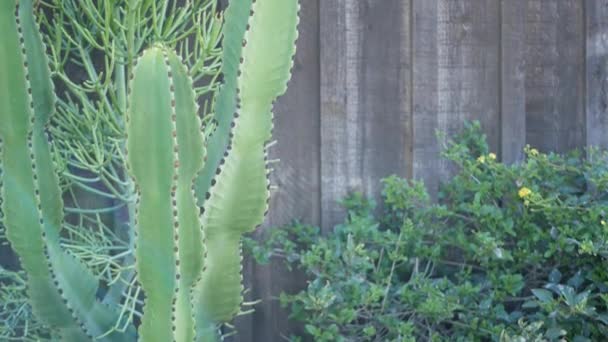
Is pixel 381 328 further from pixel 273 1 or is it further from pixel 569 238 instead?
pixel 273 1

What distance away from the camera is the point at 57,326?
10.7 feet

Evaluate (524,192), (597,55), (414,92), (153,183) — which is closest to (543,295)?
(524,192)

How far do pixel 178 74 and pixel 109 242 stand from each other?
1.14 metres

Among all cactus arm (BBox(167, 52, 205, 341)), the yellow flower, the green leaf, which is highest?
cactus arm (BBox(167, 52, 205, 341))

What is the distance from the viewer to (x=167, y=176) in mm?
2787

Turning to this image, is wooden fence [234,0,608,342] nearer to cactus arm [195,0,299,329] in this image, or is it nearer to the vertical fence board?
the vertical fence board

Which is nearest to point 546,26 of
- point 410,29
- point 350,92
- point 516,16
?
point 516,16

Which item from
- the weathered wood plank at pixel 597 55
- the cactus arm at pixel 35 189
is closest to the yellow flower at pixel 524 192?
the weathered wood plank at pixel 597 55

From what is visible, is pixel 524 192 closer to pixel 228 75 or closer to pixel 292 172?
pixel 292 172

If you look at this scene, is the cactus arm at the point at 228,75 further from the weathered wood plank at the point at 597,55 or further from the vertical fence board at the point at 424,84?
the weathered wood plank at the point at 597,55

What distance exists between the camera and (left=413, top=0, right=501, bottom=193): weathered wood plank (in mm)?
4242

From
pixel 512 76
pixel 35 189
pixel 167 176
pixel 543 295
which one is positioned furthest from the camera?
pixel 512 76

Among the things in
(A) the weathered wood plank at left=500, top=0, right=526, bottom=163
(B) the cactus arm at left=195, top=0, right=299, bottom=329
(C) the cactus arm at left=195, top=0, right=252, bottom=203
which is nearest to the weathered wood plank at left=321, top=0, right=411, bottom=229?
(A) the weathered wood plank at left=500, top=0, right=526, bottom=163

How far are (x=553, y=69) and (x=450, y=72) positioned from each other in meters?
0.44
